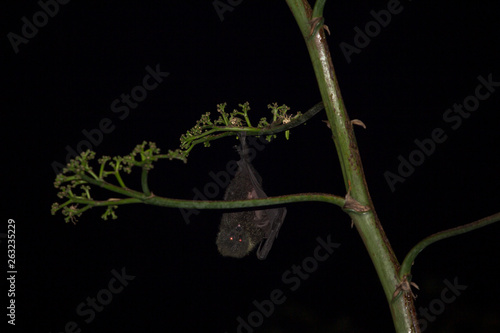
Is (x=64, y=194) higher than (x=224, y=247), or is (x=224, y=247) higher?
(x=64, y=194)

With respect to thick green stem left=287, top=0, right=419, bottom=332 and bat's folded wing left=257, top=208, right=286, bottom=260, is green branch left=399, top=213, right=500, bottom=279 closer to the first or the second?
thick green stem left=287, top=0, right=419, bottom=332

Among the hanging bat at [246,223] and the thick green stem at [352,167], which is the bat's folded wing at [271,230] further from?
the thick green stem at [352,167]

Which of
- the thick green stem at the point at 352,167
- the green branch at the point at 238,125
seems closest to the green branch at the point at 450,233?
the thick green stem at the point at 352,167

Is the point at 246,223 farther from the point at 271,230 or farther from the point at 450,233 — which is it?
the point at 450,233

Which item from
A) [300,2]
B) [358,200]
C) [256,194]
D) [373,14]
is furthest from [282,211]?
[373,14]

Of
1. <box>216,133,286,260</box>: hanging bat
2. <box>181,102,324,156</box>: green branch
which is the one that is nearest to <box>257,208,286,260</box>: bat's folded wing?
<box>216,133,286,260</box>: hanging bat

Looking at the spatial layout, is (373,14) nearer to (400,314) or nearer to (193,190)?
(193,190)

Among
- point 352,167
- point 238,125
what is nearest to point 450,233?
point 352,167
